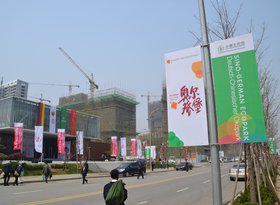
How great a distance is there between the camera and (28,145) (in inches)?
2489

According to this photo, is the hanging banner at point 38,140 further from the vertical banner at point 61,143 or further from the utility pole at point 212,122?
the utility pole at point 212,122

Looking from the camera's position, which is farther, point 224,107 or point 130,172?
point 130,172

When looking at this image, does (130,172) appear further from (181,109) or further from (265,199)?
(181,109)

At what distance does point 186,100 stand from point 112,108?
4688 inches

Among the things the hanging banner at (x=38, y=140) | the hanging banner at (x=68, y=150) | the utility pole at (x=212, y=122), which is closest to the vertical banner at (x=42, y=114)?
the hanging banner at (x=68, y=150)

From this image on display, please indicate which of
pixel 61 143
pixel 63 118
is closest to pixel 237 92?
pixel 61 143

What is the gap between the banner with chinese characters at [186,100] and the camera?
5.70 metres

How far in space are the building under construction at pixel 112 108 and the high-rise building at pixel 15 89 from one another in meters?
27.2

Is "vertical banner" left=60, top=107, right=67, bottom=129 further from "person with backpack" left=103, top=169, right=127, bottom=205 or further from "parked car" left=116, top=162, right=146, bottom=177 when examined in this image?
"person with backpack" left=103, top=169, right=127, bottom=205

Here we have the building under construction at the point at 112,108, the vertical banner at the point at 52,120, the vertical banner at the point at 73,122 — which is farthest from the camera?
the building under construction at the point at 112,108

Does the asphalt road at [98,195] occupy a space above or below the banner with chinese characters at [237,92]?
below

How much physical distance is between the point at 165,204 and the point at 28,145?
55344 mm

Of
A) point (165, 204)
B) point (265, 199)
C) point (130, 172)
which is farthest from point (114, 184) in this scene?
point (130, 172)

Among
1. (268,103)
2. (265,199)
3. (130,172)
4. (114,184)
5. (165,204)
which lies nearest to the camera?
(114,184)
